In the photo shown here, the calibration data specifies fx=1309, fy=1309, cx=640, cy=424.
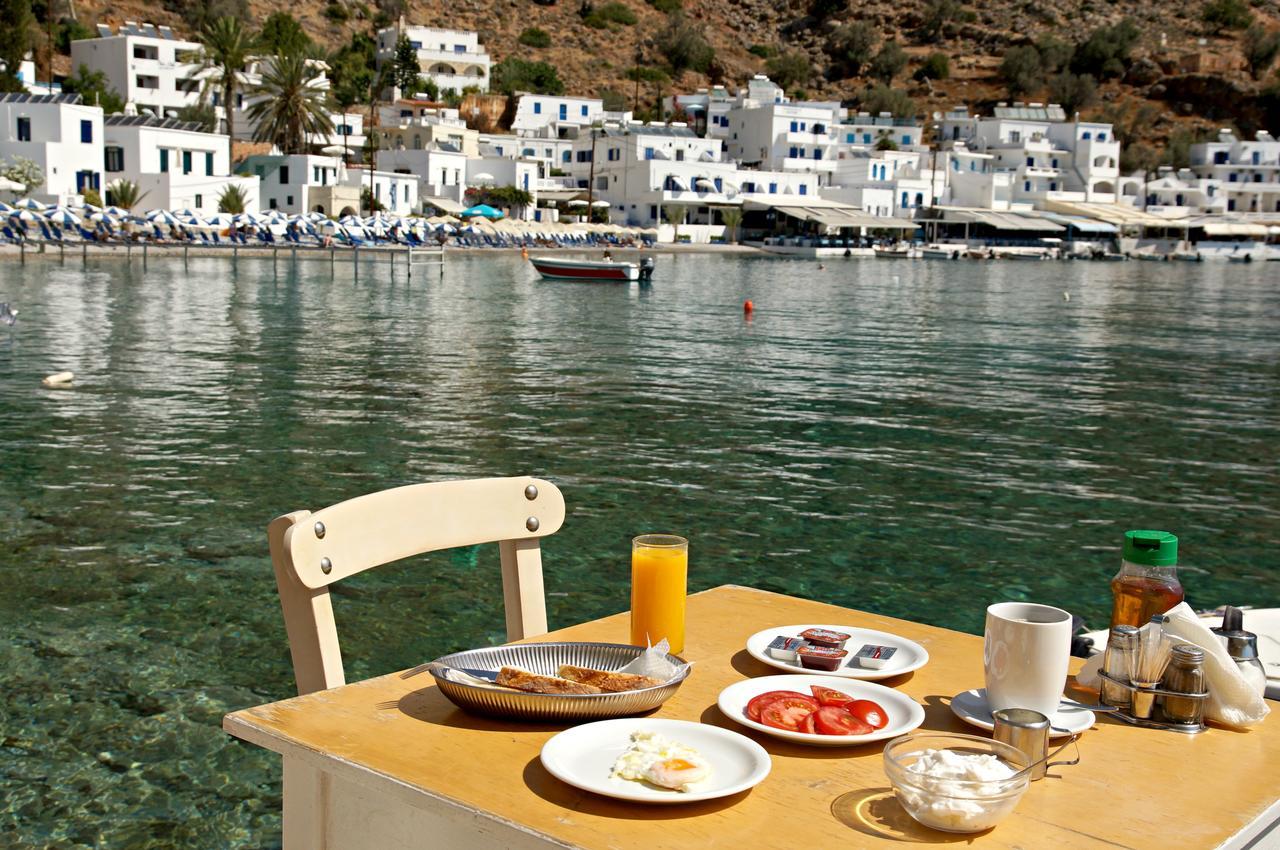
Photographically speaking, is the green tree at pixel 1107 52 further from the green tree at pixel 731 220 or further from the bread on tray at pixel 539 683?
the bread on tray at pixel 539 683

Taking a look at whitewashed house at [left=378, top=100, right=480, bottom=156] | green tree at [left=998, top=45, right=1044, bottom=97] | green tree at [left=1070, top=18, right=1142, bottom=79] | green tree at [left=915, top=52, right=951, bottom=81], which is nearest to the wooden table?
whitewashed house at [left=378, top=100, right=480, bottom=156]

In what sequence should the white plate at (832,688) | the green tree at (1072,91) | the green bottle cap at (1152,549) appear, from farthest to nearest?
the green tree at (1072,91) → the green bottle cap at (1152,549) → the white plate at (832,688)

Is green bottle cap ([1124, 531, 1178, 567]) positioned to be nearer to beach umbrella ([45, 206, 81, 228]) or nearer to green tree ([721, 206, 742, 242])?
beach umbrella ([45, 206, 81, 228])

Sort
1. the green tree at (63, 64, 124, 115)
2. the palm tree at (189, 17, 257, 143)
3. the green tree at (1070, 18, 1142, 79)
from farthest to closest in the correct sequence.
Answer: the green tree at (1070, 18, 1142, 79), the green tree at (63, 64, 124, 115), the palm tree at (189, 17, 257, 143)

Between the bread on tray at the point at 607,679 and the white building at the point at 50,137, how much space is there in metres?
61.2

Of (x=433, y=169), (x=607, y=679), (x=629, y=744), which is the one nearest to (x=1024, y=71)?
(x=433, y=169)

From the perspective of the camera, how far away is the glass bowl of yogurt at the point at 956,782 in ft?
7.12

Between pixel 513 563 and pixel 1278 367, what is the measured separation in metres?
25.1

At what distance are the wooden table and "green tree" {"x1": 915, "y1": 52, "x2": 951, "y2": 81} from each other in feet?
545

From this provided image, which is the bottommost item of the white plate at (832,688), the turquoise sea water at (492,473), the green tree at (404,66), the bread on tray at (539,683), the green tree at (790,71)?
the turquoise sea water at (492,473)

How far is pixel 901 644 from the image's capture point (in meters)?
3.20

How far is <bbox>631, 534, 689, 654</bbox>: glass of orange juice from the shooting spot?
10.3 ft

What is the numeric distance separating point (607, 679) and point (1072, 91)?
162m

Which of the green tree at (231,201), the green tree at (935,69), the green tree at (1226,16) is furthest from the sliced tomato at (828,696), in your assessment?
the green tree at (1226,16)
